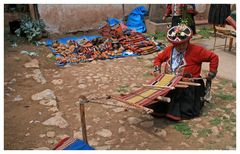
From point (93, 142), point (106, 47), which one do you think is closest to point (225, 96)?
point (93, 142)

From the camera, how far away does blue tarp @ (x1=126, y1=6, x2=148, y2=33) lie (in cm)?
1040

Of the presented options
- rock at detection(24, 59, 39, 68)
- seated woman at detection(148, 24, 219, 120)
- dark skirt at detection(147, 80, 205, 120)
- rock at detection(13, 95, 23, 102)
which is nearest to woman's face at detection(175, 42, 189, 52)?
seated woman at detection(148, 24, 219, 120)

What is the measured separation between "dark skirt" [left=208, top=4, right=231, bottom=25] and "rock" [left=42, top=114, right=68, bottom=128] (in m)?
6.48

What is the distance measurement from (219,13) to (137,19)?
273 cm

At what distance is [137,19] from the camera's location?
34.7ft

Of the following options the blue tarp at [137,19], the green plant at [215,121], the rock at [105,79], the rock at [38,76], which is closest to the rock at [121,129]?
the green plant at [215,121]

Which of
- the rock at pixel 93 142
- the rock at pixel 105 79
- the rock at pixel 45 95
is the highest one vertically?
the rock at pixel 105 79

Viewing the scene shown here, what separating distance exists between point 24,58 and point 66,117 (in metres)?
3.40

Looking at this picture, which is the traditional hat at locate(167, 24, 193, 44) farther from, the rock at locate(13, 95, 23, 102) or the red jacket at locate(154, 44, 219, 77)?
the rock at locate(13, 95, 23, 102)

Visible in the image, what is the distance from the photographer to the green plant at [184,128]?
14.1ft

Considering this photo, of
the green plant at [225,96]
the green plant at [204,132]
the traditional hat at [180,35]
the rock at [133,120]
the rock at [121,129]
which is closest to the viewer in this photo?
the green plant at [204,132]

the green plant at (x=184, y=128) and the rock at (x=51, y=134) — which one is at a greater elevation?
the green plant at (x=184, y=128)

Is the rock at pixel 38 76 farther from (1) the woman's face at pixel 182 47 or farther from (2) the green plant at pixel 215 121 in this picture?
(2) the green plant at pixel 215 121

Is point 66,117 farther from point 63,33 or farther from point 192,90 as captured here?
point 63,33
